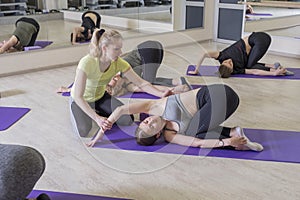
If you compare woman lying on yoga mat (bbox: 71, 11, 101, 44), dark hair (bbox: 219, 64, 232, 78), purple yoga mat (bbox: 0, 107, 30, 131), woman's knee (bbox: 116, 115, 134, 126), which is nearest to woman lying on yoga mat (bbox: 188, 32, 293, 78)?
dark hair (bbox: 219, 64, 232, 78)

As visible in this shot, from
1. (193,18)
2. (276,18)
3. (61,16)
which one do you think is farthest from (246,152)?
(193,18)

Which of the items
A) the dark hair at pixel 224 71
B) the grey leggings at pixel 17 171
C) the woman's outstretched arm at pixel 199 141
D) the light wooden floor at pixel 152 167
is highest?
the grey leggings at pixel 17 171

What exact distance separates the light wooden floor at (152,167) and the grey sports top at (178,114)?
0.25 meters

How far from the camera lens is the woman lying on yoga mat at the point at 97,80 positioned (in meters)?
2.67

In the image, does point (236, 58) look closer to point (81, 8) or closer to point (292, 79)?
point (292, 79)

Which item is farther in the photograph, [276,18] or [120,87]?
[276,18]

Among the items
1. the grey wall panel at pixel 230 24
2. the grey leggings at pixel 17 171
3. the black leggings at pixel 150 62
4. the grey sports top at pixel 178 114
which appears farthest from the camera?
the grey wall panel at pixel 230 24

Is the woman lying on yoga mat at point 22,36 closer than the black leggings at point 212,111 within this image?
No

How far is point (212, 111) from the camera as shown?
2.59 meters

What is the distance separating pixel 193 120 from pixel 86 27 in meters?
A: 3.31

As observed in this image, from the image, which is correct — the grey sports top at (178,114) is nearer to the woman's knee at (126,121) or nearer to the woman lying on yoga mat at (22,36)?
the woman's knee at (126,121)

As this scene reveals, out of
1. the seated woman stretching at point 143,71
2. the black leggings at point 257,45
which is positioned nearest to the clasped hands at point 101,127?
the seated woman stretching at point 143,71

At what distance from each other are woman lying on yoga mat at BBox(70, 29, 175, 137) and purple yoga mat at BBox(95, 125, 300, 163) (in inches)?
8.0

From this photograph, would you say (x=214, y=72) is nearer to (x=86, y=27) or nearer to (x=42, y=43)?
(x=86, y=27)
